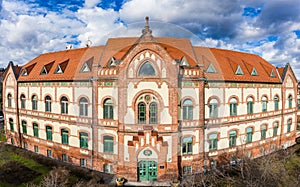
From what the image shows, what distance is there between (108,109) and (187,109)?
24.8 ft

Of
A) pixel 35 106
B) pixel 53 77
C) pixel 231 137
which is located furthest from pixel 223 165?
pixel 35 106

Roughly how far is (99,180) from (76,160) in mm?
5194

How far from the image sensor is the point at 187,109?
1752 centimetres

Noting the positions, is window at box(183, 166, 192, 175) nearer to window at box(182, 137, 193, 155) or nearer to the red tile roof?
window at box(182, 137, 193, 155)

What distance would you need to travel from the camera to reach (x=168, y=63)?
1472 centimetres

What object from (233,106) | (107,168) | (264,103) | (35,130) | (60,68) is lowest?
(107,168)

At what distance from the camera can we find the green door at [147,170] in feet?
53.5

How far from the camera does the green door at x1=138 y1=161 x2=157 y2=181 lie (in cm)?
1631

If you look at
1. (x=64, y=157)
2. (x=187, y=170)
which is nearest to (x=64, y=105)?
(x=64, y=157)

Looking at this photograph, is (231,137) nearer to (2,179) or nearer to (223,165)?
(223,165)

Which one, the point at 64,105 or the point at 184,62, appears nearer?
the point at 184,62

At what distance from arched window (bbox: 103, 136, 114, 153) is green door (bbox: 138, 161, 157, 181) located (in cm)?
359

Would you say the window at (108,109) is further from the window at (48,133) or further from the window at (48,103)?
the window at (48,133)

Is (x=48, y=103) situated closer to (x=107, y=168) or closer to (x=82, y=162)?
(x=82, y=162)
